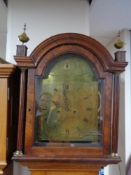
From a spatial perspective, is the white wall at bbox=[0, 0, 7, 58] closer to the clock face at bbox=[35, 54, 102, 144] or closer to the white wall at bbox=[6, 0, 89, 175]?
the white wall at bbox=[6, 0, 89, 175]

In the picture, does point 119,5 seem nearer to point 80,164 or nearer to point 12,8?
point 12,8

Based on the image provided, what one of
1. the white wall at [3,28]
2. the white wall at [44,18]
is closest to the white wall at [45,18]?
the white wall at [44,18]

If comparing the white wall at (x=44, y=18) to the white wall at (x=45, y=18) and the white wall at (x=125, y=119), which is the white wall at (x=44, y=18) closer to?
the white wall at (x=45, y=18)

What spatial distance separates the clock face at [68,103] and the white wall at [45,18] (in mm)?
423

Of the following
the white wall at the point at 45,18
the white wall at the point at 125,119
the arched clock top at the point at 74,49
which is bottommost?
the white wall at the point at 125,119

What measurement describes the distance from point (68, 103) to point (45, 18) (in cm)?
65

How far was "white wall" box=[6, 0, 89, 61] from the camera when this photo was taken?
154cm

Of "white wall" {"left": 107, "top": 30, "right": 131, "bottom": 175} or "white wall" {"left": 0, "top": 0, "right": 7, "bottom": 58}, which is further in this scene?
"white wall" {"left": 107, "top": 30, "right": 131, "bottom": 175}

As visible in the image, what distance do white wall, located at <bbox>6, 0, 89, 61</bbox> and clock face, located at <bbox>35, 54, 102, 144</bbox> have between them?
42 cm

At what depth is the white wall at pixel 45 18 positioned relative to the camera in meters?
1.54

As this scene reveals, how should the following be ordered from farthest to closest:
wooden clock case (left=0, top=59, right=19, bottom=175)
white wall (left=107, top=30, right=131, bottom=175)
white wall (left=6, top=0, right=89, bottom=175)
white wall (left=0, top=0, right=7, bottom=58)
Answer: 1. white wall (left=107, top=30, right=131, bottom=175)
2. white wall (left=0, top=0, right=7, bottom=58)
3. white wall (left=6, top=0, right=89, bottom=175)
4. wooden clock case (left=0, top=59, right=19, bottom=175)

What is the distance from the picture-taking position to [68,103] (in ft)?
3.86

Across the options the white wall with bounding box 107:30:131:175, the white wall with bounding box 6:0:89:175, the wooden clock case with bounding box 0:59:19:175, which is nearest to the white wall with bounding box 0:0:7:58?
the white wall with bounding box 6:0:89:175

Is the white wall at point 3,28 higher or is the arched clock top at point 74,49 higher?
the white wall at point 3,28
